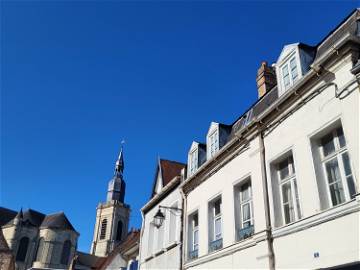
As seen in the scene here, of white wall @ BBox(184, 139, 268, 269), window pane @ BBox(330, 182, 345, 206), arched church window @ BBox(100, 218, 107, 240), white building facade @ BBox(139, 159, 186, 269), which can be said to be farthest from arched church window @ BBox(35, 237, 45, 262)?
window pane @ BBox(330, 182, 345, 206)

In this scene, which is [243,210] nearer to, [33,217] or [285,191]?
[285,191]

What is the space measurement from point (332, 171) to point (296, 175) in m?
0.84

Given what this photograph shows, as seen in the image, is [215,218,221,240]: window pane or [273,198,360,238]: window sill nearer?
[273,198,360,238]: window sill

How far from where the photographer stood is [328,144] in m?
7.82

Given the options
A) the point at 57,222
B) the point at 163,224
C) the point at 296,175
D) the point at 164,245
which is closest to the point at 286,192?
the point at 296,175

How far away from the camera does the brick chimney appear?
13480mm

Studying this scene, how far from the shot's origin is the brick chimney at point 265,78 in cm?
1348

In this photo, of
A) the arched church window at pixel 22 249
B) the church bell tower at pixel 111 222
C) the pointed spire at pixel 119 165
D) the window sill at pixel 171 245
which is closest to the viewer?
the window sill at pixel 171 245

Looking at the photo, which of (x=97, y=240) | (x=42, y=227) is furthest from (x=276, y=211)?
(x=97, y=240)

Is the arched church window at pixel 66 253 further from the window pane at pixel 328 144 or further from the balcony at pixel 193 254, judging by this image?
the window pane at pixel 328 144

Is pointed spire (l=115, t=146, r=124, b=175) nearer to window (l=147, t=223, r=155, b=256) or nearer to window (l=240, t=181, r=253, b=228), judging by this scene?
window (l=147, t=223, r=155, b=256)

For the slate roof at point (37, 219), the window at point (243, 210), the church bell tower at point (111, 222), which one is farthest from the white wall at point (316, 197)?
the church bell tower at point (111, 222)

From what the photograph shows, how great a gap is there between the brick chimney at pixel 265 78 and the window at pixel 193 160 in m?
3.31

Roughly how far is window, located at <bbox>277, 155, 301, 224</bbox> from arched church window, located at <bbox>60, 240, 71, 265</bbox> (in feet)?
226
